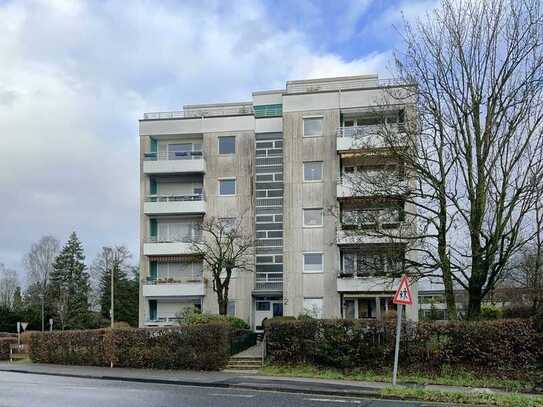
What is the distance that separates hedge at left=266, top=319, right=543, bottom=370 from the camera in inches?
741

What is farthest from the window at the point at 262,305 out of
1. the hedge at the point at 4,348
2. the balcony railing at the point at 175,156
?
the hedge at the point at 4,348

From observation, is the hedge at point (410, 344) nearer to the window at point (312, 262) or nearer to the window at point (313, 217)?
the window at point (312, 262)

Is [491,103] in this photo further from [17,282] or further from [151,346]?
[17,282]

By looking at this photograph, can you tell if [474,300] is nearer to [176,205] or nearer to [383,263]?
[383,263]

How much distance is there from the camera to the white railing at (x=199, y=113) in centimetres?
4441

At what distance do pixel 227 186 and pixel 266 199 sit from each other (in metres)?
2.98

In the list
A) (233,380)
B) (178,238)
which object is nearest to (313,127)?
(178,238)

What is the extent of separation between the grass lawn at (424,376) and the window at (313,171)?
19710 mm

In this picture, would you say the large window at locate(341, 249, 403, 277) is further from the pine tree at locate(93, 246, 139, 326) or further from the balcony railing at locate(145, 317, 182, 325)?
the pine tree at locate(93, 246, 139, 326)

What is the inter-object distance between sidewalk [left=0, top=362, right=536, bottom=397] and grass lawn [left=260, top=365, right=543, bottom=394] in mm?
775

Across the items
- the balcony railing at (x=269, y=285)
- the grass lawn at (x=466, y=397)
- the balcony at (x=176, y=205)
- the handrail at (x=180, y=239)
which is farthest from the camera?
the balcony at (x=176, y=205)

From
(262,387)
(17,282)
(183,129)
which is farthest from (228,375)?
(17,282)

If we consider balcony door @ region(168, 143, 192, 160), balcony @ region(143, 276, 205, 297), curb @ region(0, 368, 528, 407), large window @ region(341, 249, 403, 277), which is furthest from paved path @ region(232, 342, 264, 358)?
balcony door @ region(168, 143, 192, 160)

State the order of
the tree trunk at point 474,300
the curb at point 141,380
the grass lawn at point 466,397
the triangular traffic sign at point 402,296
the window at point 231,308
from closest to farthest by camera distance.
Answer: the grass lawn at point 466,397, the triangular traffic sign at point 402,296, the curb at point 141,380, the tree trunk at point 474,300, the window at point 231,308
